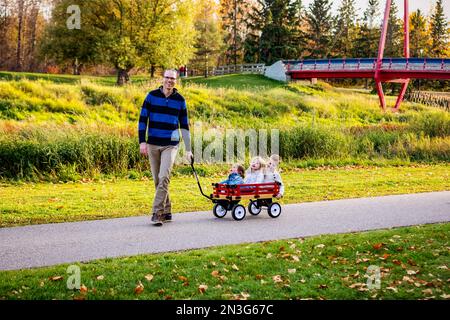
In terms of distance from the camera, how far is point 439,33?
57.9 m

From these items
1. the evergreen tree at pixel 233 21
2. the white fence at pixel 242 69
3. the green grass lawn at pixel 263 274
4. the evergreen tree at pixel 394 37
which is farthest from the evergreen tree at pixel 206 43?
the green grass lawn at pixel 263 274

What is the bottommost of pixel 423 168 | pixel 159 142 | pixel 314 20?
pixel 423 168

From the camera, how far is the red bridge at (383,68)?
37.1 m

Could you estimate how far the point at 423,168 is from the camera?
1752 cm

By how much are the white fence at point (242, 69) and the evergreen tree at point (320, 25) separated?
1000cm

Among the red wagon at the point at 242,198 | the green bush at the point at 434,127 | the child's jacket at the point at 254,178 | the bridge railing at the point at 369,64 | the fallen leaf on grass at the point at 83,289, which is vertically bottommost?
the fallen leaf on grass at the point at 83,289

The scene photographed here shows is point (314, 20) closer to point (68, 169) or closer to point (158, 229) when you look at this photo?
point (68, 169)

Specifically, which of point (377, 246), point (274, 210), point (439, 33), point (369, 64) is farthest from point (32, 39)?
point (377, 246)

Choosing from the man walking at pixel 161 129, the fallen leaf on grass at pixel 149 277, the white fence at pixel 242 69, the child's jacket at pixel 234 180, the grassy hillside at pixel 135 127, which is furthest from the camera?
the white fence at pixel 242 69

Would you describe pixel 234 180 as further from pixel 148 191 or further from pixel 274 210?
pixel 148 191

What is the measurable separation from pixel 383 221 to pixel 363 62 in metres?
36.1

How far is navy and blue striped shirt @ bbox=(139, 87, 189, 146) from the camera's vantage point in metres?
8.47

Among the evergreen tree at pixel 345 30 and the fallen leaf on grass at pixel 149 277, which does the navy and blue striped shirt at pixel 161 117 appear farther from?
the evergreen tree at pixel 345 30
